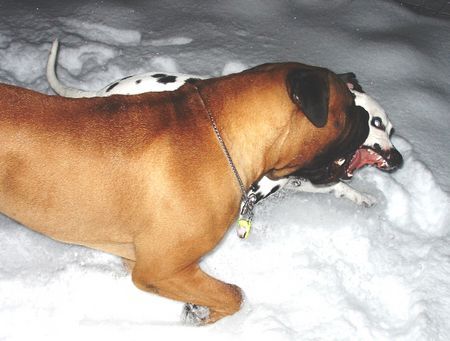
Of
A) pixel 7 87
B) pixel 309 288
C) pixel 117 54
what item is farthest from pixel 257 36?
pixel 7 87

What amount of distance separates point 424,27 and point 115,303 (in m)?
4.53

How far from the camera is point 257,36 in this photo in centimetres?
548

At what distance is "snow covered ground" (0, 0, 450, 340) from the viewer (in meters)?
3.49

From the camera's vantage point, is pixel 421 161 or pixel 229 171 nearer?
pixel 229 171

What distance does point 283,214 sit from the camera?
13.5ft

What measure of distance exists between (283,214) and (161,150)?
171cm

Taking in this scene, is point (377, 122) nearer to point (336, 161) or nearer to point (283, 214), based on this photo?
point (336, 161)

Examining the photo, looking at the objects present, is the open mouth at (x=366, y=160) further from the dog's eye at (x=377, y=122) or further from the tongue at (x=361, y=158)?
the dog's eye at (x=377, y=122)

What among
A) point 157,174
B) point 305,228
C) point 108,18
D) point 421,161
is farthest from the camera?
point 108,18

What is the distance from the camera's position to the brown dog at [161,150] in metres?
2.62

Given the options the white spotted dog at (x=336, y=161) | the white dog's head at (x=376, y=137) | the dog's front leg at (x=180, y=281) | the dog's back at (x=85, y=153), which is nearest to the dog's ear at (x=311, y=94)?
the dog's back at (x=85, y=153)

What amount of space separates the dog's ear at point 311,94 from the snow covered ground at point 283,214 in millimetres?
1537

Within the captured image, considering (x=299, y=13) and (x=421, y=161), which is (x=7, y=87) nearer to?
(x=421, y=161)

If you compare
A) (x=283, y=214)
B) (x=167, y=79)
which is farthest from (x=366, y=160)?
(x=167, y=79)
